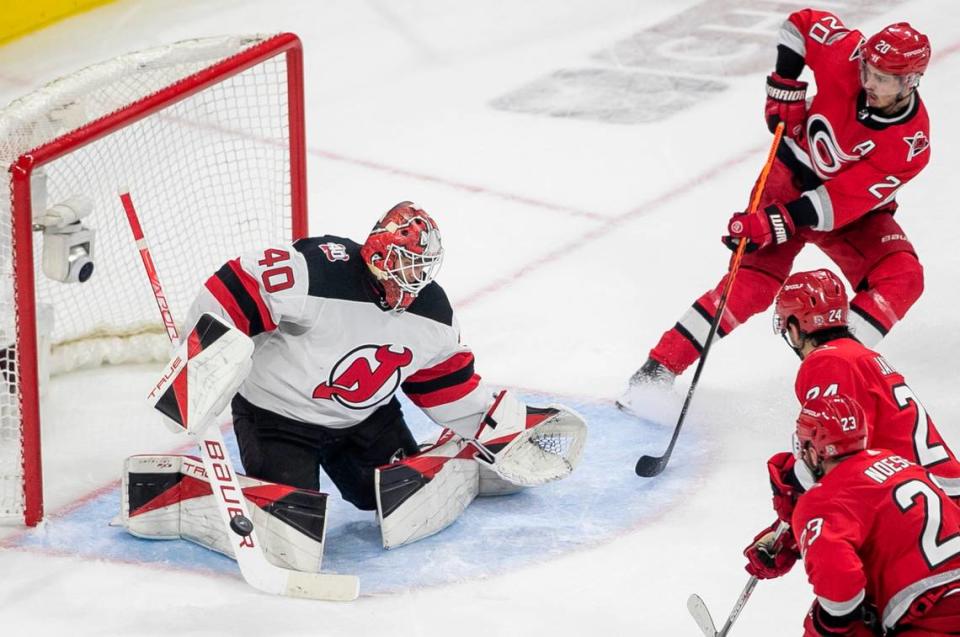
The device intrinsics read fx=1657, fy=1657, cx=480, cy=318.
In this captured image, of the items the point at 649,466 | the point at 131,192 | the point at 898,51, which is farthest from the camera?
the point at 131,192

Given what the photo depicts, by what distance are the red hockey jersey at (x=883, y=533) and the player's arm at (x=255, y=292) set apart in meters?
1.25

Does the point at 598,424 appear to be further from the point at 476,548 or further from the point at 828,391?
the point at 828,391

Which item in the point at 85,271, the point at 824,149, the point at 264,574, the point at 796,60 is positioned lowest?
the point at 264,574

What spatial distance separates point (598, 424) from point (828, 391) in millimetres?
1413

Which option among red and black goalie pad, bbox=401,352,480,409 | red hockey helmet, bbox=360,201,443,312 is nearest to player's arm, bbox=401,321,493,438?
red and black goalie pad, bbox=401,352,480,409

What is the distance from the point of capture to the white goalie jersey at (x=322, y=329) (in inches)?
135

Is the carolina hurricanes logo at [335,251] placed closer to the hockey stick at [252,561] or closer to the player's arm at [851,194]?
the hockey stick at [252,561]

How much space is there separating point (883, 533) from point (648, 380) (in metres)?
1.68

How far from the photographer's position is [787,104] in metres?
4.15

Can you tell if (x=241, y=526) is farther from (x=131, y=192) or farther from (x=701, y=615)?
(x=131, y=192)

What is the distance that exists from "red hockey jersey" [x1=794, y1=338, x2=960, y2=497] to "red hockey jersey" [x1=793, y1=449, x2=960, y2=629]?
285 millimetres

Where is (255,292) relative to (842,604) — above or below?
above

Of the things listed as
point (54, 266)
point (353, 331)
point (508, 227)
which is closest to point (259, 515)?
point (353, 331)

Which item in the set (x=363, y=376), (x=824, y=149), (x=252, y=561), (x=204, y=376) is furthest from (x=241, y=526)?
(x=824, y=149)
